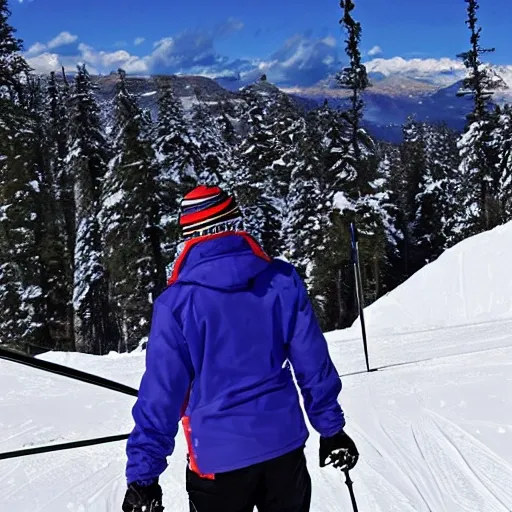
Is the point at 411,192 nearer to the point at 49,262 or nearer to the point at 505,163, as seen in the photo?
the point at 505,163

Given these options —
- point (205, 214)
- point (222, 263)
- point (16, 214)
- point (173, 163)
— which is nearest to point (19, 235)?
point (16, 214)

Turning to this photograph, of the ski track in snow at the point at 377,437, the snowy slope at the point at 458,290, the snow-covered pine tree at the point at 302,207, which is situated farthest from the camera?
the snow-covered pine tree at the point at 302,207

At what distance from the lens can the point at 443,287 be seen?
630 inches

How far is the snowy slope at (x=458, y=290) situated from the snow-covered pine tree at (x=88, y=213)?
16315 millimetres

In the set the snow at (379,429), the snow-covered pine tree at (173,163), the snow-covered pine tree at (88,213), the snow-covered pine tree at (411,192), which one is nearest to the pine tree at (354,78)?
the snow-covered pine tree at (173,163)

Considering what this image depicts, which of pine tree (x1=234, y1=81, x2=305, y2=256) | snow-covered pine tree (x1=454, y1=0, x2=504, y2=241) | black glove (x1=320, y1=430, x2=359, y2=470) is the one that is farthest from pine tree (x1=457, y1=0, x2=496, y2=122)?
black glove (x1=320, y1=430, x2=359, y2=470)

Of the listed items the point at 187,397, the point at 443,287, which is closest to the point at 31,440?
the point at 187,397

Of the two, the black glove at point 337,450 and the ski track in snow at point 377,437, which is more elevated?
the black glove at point 337,450

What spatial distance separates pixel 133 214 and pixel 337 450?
24763 millimetres

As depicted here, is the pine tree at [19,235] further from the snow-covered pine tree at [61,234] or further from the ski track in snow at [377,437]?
the ski track in snow at [377,437]

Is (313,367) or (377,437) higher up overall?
(313,367)

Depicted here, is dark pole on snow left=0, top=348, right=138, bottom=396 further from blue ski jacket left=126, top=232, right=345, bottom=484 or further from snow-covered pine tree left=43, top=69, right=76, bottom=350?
snow-covered pine tree left=43, top=69, right=76, bottom=350

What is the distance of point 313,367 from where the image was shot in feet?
8.19

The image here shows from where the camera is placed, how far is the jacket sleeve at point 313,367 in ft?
8.05
